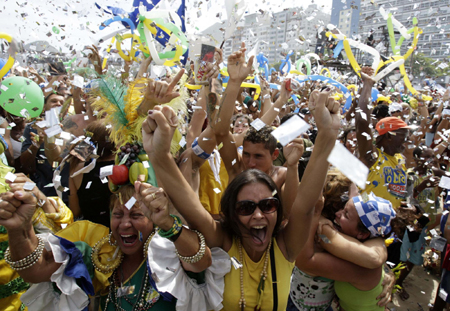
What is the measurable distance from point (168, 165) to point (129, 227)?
632 millimetres

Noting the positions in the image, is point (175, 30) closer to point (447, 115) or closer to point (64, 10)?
point (64, 10)

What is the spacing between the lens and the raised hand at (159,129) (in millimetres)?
1292

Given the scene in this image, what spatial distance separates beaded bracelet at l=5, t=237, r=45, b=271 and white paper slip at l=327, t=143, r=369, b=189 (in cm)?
149

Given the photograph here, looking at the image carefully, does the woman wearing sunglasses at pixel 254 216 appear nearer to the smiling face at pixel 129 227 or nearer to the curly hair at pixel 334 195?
the smiling face at pixel 129 227

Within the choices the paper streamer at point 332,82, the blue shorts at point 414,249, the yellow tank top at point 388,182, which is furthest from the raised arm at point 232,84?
the paper streamer at point 332,82

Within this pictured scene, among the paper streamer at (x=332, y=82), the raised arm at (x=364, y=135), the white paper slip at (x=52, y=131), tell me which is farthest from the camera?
the paper streamer at (x=332, y=82)

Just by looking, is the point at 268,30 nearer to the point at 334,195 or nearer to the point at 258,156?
the point at 258,156

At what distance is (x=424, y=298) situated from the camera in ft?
11.8

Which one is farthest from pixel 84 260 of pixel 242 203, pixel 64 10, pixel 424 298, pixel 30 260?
pixel 64 10

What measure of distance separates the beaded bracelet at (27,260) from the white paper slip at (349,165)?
1.49 meters

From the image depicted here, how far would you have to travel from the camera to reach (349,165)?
105 cm

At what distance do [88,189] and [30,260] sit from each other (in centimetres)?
115

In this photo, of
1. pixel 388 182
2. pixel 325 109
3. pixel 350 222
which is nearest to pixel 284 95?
pixel 388 182

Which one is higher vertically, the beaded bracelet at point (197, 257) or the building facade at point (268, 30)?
the building facade at point (268, 30)
